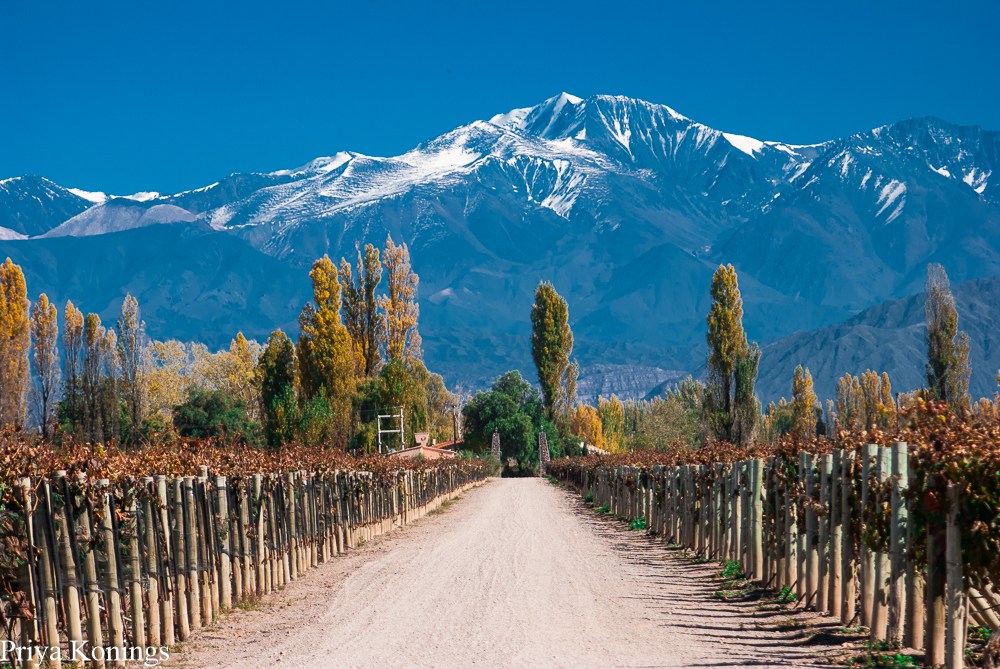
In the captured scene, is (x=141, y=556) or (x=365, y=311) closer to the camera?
(x=141, y=556)

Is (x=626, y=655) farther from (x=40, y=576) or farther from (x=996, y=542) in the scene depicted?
(x=40, y=576)

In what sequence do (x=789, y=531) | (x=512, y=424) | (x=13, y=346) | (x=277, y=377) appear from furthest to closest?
(x=512, y=424), (x=277, y=377), (x=13, y=346), (x=789, y=531)

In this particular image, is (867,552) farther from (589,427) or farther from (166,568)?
(589,427)

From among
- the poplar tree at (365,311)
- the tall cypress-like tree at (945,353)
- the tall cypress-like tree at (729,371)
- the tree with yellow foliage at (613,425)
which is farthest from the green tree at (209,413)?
the tree with yellow foliage at (613,425)

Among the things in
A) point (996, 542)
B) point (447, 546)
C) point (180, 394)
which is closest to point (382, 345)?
point (180, 394)

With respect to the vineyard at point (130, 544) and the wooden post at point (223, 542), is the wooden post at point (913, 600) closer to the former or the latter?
the vineyard at point (130, 544)

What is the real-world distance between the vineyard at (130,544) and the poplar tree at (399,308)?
56043 mm

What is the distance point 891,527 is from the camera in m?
9.71

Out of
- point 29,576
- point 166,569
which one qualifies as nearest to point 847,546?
point 166,569

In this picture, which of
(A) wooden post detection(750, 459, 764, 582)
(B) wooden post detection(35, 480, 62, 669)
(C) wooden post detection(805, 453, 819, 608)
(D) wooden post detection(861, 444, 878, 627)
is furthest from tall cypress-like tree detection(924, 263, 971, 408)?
(B) wooden post detection(35, 480, 62, 669)

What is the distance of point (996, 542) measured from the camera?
8.25m

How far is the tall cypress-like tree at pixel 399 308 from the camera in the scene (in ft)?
241

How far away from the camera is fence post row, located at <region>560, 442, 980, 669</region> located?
29.1 feet

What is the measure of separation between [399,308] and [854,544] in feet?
214
